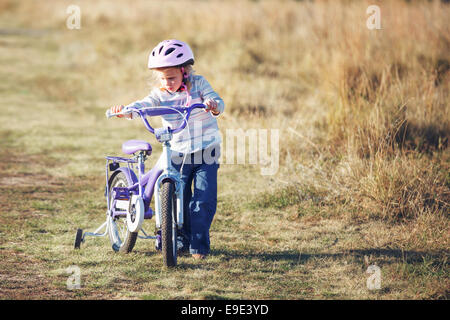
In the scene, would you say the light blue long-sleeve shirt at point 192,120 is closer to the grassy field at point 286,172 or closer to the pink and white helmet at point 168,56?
the pink and white helmet at point 168,56

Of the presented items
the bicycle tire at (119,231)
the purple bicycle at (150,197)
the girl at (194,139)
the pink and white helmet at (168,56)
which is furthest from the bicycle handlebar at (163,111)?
the bicycle tire at (119,231)

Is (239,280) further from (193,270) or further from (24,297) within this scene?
(24,297)

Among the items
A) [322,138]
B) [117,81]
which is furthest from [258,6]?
[322,138]

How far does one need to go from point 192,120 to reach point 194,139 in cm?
14

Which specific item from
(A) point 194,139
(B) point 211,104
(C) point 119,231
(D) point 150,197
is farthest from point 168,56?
(C) point 119,231

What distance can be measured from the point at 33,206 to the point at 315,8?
28.5 feet

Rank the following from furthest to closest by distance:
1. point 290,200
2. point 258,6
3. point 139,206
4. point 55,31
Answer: point 55,31 < point 258,6 < point 290,200 < point 139,206

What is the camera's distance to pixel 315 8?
12.9m

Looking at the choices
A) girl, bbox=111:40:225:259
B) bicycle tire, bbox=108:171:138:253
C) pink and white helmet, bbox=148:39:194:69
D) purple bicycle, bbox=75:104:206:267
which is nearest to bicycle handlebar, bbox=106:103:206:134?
purple bicycle, bbox=75:104:206:267

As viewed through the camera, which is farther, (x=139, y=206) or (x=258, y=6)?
(x=258, y=6)

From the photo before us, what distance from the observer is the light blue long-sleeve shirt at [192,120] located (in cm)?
→ 448

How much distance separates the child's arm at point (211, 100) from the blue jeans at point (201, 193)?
40 centimetres

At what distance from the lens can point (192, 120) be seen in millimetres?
4512

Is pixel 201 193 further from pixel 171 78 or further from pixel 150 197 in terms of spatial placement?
pixel 171 78
